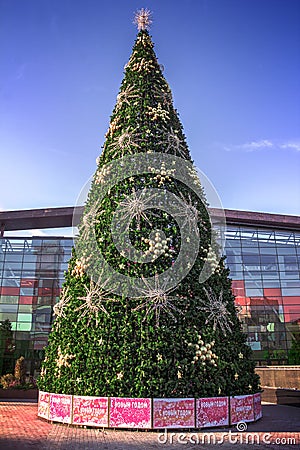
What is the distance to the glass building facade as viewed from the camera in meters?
28.6

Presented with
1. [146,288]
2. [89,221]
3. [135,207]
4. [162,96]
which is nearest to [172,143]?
[162,96]

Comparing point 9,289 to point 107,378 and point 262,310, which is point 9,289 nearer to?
point 262,310

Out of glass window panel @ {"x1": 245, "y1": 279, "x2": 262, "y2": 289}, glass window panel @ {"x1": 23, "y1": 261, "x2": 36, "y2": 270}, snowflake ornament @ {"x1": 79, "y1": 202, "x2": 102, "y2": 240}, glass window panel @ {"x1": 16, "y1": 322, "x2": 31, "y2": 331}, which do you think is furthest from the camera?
glass window panel @ {"x1": 245, "y1": 279, "x2": 262, "y2": 289}

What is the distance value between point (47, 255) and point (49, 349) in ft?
71.4

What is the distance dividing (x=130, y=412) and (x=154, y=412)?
19.4 inches

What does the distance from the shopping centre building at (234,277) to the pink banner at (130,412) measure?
20.2 meters

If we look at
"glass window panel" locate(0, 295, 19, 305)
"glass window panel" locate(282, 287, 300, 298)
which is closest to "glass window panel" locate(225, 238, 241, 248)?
"glass window panel" locate(282, 287, 300, 298)

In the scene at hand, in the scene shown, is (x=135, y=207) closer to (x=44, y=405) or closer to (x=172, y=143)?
(x=172, y=143)

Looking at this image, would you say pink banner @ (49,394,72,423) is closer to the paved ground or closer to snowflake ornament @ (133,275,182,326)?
the paved ground

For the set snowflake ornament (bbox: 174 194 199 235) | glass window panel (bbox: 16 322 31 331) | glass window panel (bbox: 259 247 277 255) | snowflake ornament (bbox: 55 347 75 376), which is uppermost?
glass window panel (bbox: 259 247 277 255)

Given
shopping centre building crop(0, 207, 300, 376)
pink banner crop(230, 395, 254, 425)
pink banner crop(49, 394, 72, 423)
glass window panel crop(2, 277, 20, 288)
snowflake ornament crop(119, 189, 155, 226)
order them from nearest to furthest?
pink banner crop(230, 395, 254, 425) < pink banner crop(49, 394, 72, 423) < snowflake ornament crop(119, 189, 155, 226) < shopping centre building crop(0, 207, 300, 376) < glass window panel crop(2, 277, 20, 288)

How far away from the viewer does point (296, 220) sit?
2950 cm

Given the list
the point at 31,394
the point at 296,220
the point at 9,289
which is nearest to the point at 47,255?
the point at 9,289

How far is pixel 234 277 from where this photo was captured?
31.3m
